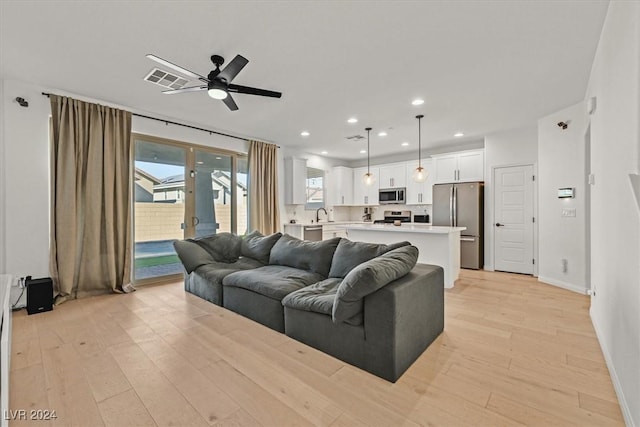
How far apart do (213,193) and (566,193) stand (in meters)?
5.66

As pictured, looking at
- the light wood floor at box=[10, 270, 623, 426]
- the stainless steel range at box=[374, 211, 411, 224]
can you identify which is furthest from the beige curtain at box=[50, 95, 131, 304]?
the stainless steel range at box=[374, 211, 411, 224]

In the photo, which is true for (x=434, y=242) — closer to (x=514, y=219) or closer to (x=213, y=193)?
(x=514, y=219)

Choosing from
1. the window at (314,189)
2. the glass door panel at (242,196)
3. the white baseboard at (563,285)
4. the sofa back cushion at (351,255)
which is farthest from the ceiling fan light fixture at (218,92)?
the white baseboard at (563,285)

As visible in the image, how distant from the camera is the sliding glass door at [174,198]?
14.8ft

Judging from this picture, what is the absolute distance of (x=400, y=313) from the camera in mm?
2000

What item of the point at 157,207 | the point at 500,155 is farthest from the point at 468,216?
the point at 157,207

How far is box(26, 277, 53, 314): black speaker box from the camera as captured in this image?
3.25m

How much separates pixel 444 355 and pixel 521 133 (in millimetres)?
4715

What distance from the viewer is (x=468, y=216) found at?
5707 millimetres

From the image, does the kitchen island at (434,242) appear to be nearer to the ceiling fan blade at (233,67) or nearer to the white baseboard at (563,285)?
the white baseboard at (563,285)

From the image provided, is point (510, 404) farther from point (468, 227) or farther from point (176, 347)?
point (468, 227)

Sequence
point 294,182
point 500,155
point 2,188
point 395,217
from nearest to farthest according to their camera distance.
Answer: point 2,188
point 500,155
point 294,182
point 395,217

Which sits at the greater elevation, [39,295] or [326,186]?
[326,186]

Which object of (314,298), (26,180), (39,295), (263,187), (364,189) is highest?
(364,189)
